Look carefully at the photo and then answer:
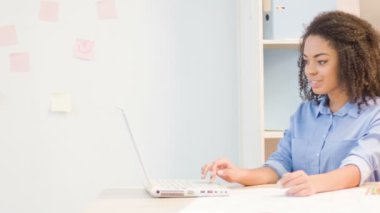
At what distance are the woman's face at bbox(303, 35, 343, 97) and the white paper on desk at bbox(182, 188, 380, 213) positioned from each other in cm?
39

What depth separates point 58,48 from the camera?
2088 millimetres

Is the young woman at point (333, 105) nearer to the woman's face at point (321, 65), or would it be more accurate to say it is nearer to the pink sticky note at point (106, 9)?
the woman's face at point (321, 65)

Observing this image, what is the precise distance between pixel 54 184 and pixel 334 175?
1.39 metres

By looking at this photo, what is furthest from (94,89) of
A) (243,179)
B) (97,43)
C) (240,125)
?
(243,179)

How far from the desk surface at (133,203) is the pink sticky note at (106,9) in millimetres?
1201

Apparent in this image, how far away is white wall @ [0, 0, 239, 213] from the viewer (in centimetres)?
208

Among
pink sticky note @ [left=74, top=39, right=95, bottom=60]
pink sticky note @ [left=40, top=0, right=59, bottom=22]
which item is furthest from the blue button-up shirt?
pink sticky note @ [left=40, top=0, right=59, bottom=22]

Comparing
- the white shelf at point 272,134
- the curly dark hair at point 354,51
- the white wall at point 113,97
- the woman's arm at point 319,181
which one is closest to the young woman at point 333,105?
the curly dark hair at point 354,51

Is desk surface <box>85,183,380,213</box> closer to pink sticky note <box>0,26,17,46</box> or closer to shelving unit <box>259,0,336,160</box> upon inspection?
shelving unit <box>259,0,336,160</box>

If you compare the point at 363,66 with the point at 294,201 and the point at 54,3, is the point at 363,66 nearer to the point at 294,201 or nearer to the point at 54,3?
the point at 294,201

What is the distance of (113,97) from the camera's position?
6.89 feet

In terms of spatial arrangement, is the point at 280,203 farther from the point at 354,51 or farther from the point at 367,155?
the point at 354,51

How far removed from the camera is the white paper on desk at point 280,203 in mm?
847

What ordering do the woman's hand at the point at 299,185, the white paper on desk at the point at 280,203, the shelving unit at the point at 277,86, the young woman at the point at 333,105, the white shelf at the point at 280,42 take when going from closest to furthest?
the white paper on desk at the point at 280,203
the woman's hand at the point at 299,185
the young woman at the point at 333,105
the white shelf at the point at 280,42
the shelving unit at the point at 277,86
